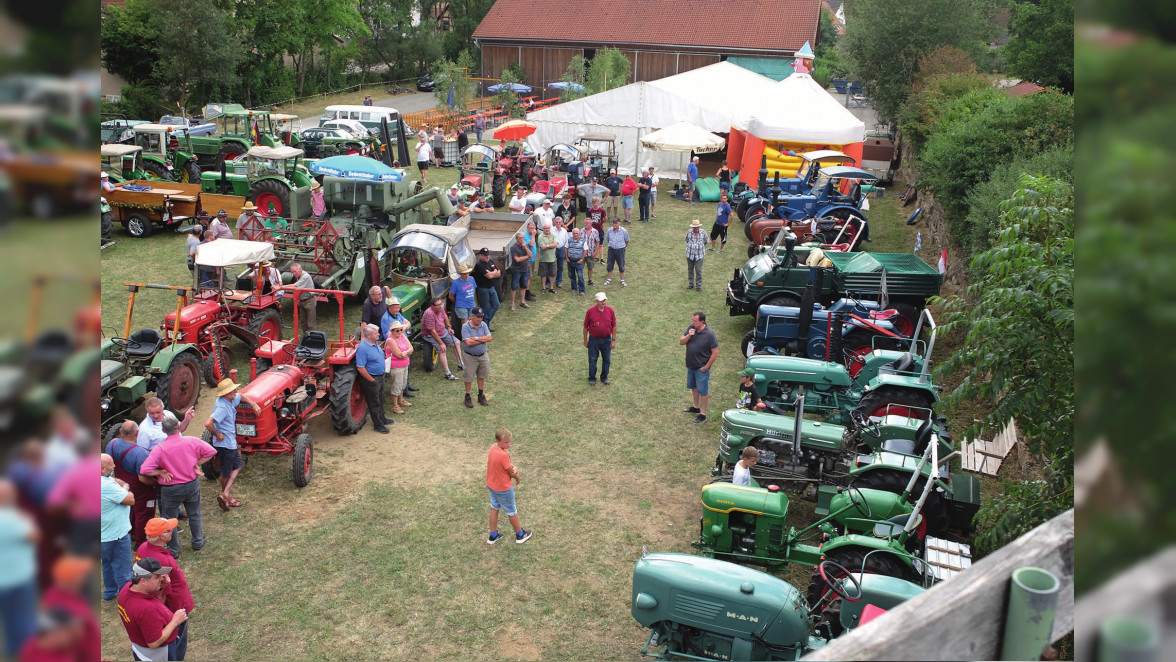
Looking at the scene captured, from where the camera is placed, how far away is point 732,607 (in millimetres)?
5820

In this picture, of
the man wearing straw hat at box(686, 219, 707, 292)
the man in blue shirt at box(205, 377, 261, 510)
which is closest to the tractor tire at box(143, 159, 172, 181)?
the man wearing straw hat at box(686, 219, 707, 292)

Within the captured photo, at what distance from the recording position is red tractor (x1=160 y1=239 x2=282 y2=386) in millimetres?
10356

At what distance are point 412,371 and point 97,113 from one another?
1119 centimetres

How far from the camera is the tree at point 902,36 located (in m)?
26.8

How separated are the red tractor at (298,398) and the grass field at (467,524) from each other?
323 mm

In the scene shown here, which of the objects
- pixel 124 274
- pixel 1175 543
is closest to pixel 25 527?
pixel 1175 543

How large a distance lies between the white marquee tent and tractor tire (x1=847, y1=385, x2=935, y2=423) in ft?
50.4

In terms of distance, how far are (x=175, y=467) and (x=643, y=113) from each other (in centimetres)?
1879

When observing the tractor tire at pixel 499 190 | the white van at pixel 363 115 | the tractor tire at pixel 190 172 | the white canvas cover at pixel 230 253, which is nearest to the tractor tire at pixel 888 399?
the white canvas cover at pixel 230 253

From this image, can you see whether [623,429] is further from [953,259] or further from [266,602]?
[953,259]

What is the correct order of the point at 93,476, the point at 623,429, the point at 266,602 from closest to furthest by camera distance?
the point at 93,476 → the point at 266,602 → the point at 623,429

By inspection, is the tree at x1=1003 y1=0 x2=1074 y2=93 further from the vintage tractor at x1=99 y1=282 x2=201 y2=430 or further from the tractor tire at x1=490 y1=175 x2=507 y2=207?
the vintage tractor at x1=99 y1=282 x2=201 y2=430

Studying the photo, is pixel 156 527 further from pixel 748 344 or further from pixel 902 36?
pixel 902 36

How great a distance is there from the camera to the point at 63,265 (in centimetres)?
58
